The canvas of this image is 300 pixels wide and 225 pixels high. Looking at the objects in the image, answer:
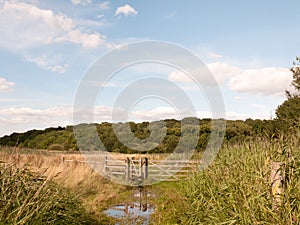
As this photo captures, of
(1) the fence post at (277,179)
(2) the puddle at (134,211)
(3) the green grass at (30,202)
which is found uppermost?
(1) the fence post at (277,179)

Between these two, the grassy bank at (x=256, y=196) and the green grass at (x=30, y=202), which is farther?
the green grass at (x=30, y=202)

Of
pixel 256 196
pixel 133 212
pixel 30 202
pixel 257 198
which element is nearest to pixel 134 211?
pixel 133 212

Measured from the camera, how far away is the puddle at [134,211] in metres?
7.40

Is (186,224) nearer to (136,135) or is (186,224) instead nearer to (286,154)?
(286,154)

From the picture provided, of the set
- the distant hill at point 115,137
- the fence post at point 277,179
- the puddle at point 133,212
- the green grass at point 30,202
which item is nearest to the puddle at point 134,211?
the puddle at point 133,212

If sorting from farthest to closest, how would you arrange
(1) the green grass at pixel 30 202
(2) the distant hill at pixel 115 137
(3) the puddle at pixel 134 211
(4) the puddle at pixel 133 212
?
(2) the distant hill at pixel 115 137
(4) the puddle at pixel 133 212
(3) the puddle at pixel 134 211
(1) the green grass at pixel 30 202

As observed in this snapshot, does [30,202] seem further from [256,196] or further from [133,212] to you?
[133,212]

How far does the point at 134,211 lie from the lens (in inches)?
336

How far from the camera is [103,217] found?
7.54m

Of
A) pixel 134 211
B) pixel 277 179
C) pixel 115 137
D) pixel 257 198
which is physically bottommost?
pixel 134 211

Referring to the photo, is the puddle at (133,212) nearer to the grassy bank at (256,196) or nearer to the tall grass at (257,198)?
the grassy bank at (256,196)

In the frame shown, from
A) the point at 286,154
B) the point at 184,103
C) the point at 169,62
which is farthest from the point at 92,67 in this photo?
the point at 286,154

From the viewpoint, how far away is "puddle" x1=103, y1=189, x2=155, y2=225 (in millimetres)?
7404

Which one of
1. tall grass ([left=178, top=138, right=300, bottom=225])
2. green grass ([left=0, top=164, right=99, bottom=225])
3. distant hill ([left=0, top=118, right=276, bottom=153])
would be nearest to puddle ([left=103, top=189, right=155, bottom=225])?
green grass ([left=0, top=164, right=99, bottom=225])
